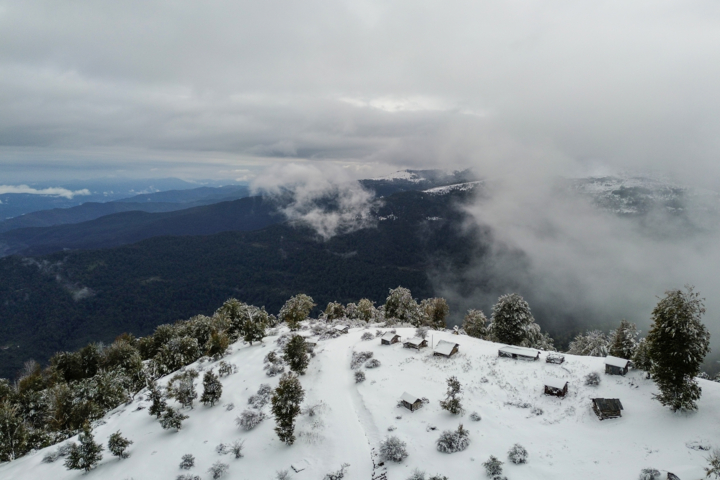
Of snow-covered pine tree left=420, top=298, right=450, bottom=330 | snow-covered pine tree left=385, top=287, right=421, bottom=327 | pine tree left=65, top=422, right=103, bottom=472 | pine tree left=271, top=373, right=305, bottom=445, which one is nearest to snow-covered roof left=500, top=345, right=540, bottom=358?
pine tree left=271, top=373, right=305, bottom=445

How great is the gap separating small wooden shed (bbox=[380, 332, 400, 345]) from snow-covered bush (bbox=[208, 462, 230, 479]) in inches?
1271

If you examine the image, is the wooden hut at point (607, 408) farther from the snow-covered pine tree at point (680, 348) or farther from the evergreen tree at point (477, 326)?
the evergreen tree at point (477, 326)

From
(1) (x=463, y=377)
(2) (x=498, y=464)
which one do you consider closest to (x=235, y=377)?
(1) (x=463, y=377)

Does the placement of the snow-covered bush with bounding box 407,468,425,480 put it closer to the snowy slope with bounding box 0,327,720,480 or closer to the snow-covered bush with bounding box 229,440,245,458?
the snowy slope with bounding box 0,327,720,480

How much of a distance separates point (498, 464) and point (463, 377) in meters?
16.7

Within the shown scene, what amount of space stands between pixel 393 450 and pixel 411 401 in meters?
7.72

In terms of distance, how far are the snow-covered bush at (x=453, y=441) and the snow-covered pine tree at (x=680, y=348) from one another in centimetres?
2026

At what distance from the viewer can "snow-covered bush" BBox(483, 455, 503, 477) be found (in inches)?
1065

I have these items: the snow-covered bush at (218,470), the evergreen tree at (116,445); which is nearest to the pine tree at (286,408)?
the snow-covered bush at (218,470)

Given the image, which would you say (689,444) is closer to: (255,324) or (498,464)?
(498,464)

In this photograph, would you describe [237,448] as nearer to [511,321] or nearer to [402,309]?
[511,321]

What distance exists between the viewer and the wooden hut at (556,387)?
3691 cm

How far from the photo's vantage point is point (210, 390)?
44.0 metres

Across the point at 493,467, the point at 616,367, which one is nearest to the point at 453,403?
the point at 493,467
